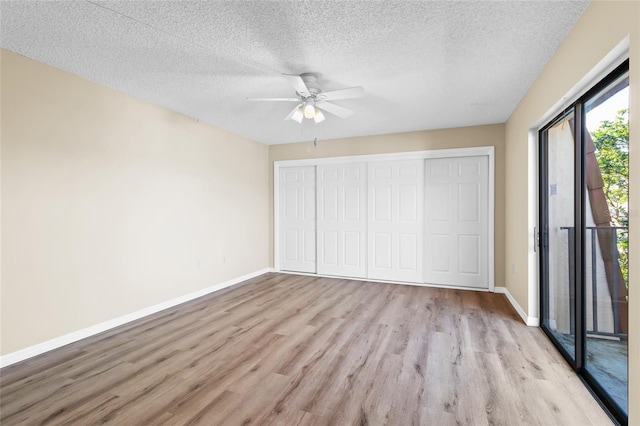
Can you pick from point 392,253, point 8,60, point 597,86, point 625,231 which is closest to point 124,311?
point 8,60

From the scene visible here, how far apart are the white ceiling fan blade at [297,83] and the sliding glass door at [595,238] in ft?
6.60

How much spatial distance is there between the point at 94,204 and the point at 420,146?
14.3 feet

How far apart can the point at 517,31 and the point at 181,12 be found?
90.6 inches

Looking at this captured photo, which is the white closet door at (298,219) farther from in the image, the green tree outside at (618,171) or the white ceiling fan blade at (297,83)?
the green tree outside at (618,171)

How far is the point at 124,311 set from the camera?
10.4 ft

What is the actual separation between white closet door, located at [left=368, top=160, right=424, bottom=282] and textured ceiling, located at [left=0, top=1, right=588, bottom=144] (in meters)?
1.53

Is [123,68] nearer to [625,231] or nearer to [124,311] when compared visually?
[124,311]

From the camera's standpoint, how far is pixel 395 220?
4.84 metres

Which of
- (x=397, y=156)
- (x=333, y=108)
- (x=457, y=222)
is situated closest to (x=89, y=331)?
(x=333, y=108)

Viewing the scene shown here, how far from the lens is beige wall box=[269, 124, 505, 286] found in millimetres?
4266

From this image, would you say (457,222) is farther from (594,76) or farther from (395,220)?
(594,76)

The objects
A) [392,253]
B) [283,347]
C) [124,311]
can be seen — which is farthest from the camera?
[392,253]

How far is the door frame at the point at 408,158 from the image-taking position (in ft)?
14.1

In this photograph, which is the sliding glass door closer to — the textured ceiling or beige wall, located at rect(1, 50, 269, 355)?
the textured ceiling
